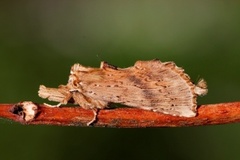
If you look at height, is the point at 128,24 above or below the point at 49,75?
above

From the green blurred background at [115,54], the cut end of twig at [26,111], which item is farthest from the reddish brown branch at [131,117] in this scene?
the green blurred background at [115,54]

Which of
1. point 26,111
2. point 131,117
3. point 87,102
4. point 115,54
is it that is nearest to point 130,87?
point 87,102

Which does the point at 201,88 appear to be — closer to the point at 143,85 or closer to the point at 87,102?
the point at 143,85

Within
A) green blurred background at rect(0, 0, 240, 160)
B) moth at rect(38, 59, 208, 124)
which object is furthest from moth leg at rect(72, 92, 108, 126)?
green blurred background at rect(0, 0, 240, 160)

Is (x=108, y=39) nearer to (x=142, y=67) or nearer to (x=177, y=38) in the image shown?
(x=177, y=38)

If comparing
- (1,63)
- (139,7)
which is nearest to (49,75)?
(1,63)

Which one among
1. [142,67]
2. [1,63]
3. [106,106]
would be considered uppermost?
[1,63]
